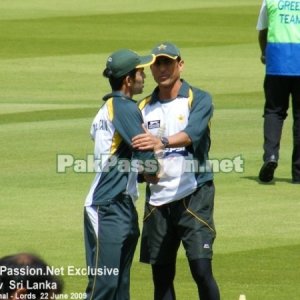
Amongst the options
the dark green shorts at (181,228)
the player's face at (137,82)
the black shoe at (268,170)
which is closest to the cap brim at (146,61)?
the player's face at (137,82)

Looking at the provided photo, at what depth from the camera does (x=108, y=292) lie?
9.00 meters

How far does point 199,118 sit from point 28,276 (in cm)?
392

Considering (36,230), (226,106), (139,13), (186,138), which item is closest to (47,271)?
(186,138)

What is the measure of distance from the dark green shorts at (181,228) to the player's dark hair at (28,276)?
3.75m

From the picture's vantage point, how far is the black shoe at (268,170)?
15602mm

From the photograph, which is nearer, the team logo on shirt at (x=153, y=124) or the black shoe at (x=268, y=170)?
the team logo on shirt at (x=153, y=124)

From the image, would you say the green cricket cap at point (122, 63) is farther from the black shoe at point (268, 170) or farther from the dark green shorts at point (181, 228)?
the black shoe at point (268, 170)

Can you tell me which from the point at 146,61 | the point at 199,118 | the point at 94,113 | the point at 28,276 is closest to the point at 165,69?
the point at 199,118

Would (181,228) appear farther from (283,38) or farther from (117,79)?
(283,38)

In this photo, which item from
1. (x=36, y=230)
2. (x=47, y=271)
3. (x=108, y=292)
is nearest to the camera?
(x=47, y=271)

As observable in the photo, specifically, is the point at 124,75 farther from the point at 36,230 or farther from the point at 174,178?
the point at 36,230

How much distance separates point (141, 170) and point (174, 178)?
2.71ft

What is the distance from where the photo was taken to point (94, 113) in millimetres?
21375

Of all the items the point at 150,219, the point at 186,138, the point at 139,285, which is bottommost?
the point at 139,285
